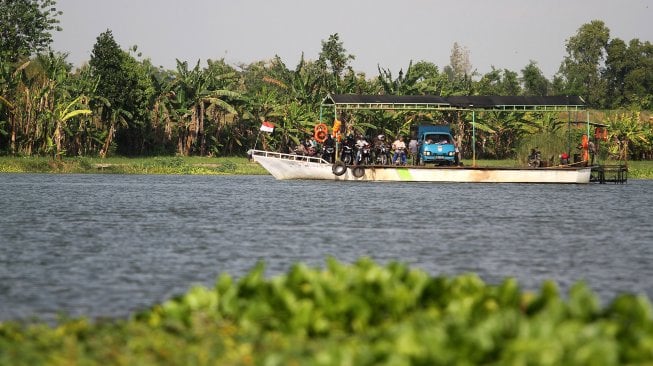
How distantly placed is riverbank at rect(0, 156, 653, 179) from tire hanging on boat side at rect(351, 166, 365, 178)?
12.7 metres

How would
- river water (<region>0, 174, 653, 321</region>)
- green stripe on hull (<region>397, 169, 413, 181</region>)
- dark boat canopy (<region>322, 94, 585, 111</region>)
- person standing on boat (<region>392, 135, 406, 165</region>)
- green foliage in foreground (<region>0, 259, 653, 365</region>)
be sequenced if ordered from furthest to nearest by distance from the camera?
person standing on boat (<region>392, 135, 406, 165</region>)
dark boat canopy (<region>322, 94, 585, 111</region>)
green stripe on hull (<region>397, 169, 413, 181</region>)
river water (<region>0, 174, 653, 321</region>)
green foliage in foreground (<region>0, 259, 653, 365</region>)

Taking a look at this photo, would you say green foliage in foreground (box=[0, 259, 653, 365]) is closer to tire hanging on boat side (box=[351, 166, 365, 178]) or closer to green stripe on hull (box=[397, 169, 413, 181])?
green stripe on hull (box=[397, 169, 413, 181])

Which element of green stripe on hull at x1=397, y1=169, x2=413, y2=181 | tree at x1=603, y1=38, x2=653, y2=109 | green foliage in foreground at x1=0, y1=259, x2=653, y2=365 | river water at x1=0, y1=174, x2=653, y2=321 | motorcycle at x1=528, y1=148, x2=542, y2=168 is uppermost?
tree at x1=603, y1=38, x2=653, y2=109

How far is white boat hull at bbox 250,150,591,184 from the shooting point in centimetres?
5397

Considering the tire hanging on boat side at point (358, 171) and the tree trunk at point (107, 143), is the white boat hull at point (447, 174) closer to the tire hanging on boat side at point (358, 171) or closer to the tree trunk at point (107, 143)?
the tire hanging on boat side at point (358, 171)

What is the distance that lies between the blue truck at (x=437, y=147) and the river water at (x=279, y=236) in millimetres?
1994

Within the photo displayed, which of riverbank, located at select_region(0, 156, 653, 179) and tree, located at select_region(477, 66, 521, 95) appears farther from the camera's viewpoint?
tree, located at select_region(477, 66, 521, 95)

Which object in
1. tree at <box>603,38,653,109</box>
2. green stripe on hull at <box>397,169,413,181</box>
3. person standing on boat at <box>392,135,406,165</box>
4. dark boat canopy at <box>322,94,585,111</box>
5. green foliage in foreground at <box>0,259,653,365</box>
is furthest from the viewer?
tree at <box>603,38,653,109</box>

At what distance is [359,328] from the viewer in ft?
40.0

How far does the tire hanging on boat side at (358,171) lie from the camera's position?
55031mm

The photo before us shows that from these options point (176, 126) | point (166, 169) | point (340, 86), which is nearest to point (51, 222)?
point (166, 169)

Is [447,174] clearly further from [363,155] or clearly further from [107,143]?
[107,143]

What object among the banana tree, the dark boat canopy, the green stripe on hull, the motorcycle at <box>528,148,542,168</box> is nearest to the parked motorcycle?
the dark boat canopy

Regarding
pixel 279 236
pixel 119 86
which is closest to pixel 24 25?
pixel 119 86
